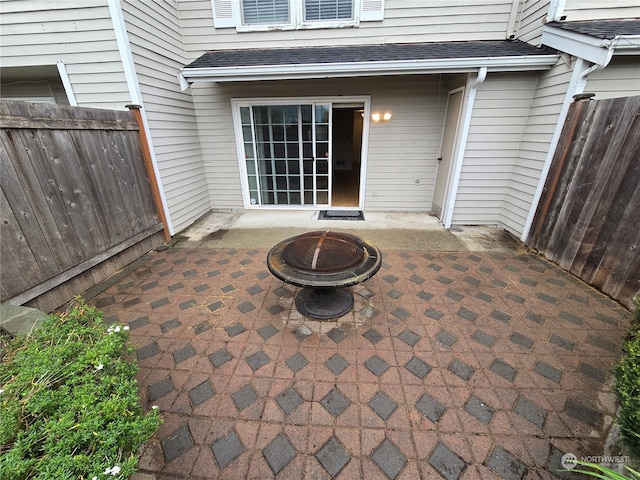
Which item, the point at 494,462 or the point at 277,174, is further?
the point at 277,174

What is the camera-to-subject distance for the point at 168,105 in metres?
4.45

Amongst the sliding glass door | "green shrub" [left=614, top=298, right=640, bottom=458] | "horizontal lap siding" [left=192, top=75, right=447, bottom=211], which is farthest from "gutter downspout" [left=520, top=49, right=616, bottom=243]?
the sliding glass door

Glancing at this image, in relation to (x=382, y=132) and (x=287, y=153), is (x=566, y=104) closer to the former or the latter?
(x=382, y=132)

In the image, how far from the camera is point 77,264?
2961 millimetres

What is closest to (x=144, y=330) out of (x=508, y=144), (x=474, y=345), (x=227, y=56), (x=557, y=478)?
(x=474, y=345)

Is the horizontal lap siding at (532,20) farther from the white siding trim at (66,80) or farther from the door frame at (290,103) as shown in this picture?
the white siding trim at (66,80)

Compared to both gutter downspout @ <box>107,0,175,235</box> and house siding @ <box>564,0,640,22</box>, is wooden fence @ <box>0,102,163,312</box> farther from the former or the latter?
house siding @ <box>564,0,640,22</box>

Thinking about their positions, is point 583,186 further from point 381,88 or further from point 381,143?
point 381,88

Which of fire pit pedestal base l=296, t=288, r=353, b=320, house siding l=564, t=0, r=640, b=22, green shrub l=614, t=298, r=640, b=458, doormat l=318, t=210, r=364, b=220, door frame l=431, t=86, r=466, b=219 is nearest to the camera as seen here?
green shrub l=614, t=298, r=640, b=458

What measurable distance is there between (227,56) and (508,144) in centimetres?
531

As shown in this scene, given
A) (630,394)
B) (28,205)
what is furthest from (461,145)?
(28,205)

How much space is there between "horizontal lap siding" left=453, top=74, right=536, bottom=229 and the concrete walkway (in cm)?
161

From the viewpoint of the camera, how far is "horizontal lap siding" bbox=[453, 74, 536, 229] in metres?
4.11

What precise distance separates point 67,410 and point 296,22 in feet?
20.4
